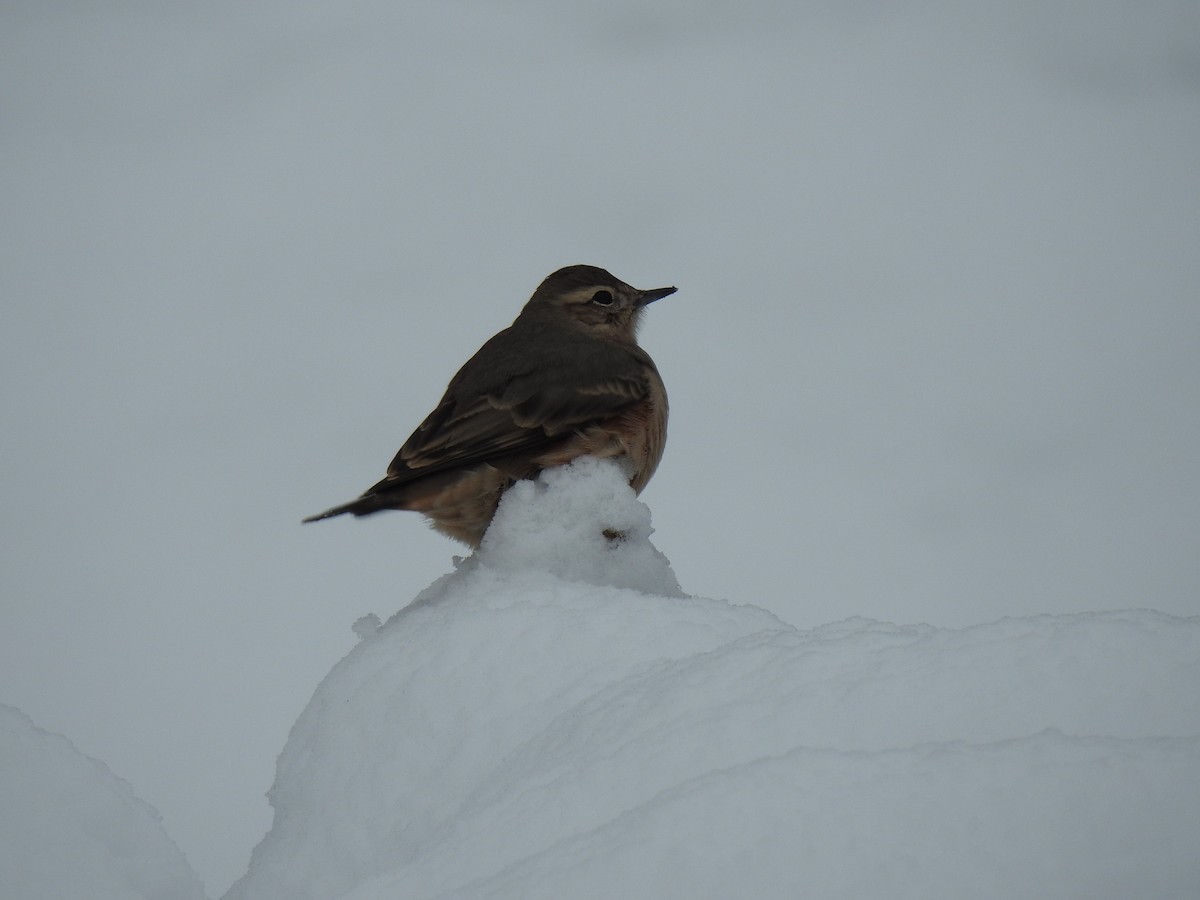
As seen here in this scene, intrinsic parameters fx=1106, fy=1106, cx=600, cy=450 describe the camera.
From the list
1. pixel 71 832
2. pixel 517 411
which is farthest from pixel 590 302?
pixel 71 832

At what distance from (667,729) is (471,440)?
2726mm

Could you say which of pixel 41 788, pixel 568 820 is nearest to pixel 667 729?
pixel 568 820

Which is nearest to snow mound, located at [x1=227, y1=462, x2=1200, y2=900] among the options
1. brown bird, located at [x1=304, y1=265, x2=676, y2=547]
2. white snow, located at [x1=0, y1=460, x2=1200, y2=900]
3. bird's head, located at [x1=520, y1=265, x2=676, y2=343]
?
white snow, located at [x1=0, y1=460, x2=1200, y2=900]

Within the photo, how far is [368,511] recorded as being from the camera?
4.53m

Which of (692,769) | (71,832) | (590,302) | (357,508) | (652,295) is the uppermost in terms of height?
(652,295)

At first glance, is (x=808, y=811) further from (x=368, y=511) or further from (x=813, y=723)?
(x=368, y=511)

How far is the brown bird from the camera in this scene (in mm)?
4723

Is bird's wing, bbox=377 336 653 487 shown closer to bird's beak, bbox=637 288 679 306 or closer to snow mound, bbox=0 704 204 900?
bird's beak, bbox=637 288 679 306

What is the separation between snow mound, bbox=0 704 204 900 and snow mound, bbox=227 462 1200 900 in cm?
22

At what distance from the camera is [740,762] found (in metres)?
2.10

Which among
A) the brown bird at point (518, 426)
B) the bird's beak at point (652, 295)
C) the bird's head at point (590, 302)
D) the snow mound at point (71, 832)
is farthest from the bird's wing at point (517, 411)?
the snow mound at point (71, 832)

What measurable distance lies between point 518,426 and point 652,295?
1978 mm

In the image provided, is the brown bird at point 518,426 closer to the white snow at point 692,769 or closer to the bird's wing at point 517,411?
the bird's wing at point 517,411

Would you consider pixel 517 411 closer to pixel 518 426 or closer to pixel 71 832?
pixel 518 426
